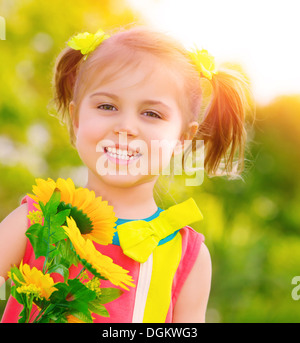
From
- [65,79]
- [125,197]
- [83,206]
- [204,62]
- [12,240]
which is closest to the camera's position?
[83,206]

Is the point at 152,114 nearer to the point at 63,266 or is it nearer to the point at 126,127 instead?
the point at 126,127

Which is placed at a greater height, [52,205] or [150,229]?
[150,229]

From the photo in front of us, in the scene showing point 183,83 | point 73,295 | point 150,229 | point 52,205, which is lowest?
point 73,295

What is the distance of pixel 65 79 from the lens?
1721 millimetres

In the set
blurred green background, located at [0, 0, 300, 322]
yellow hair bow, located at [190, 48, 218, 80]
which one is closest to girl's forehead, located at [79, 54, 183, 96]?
yellow hair bow, located at [190, 48, 218, 80]

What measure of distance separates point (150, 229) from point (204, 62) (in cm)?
53

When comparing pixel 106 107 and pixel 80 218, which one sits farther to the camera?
Answer: pixel 106 107

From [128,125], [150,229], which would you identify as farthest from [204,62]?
[150,229]

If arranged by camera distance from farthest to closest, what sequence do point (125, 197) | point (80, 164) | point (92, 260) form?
point (80, 164) → point (125, 197) → point (92, 260)

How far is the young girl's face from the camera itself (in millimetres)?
1396

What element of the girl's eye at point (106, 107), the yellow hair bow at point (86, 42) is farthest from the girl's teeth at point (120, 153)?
the yellow hair bow at point (86, 42)

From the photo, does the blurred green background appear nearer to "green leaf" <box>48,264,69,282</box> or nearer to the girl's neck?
the girl's neck
